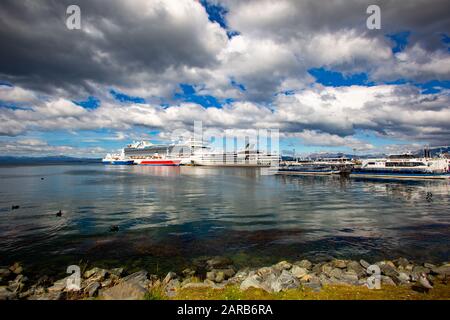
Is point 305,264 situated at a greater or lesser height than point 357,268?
lesser

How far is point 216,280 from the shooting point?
12727mm

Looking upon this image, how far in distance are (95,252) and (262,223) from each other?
15012 millimetres

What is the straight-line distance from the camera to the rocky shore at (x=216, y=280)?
9.73 metres

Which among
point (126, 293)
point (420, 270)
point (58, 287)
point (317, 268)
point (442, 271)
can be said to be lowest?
point (317, 268)

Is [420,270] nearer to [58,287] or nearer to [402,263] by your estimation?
[402,263]

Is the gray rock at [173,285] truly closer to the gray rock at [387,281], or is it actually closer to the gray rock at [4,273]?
the gray rock at [387,281]

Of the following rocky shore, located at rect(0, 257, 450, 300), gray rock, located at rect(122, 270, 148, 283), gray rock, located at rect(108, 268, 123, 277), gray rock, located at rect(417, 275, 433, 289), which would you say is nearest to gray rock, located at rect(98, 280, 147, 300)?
rocky shore, located at rect(0, 257, 450, 300)

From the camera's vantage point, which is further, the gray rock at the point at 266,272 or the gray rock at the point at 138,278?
the gray rock at the point at 266,272

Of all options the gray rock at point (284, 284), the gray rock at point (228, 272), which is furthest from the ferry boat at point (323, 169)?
the gray rock at point (284, 284)

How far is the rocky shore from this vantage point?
9.73 meters

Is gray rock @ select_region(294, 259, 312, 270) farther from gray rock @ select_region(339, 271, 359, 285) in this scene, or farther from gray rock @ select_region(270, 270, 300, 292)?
gray rock @ select_region(270, 270, 300, 292)

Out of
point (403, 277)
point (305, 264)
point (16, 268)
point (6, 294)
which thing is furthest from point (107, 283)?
point (403, 277)

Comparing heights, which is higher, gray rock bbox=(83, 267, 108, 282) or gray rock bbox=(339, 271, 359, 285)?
gray rock bbox=(339, 271, 359, 285)
